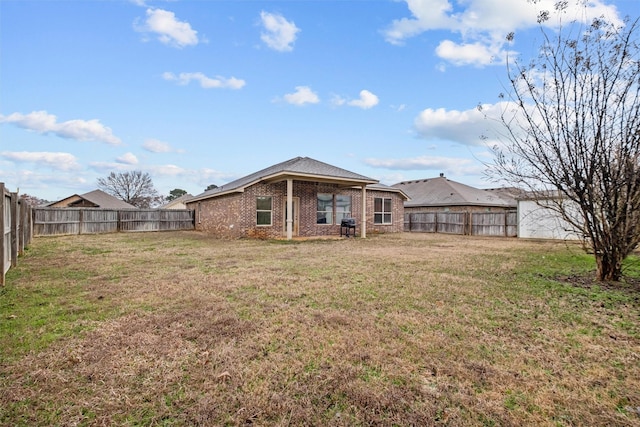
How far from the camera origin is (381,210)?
64.8 ft

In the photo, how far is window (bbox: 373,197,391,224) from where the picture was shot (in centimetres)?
1948

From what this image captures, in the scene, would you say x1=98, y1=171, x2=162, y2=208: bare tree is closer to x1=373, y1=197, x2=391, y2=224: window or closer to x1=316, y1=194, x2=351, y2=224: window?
x1=316, y1=194, x2=351, y2=224: window

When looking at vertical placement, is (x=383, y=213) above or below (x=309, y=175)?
below

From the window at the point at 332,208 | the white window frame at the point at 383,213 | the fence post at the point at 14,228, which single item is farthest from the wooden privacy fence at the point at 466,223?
the fence post at the point at 14,228

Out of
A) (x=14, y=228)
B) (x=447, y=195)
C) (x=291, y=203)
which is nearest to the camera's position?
(x=14, y=228)

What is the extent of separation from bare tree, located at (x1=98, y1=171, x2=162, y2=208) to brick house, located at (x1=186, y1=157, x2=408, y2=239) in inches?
1324

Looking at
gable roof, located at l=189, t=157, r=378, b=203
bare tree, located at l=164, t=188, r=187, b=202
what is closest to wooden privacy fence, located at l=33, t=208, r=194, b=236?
gable roof, located at l=189, t=157, r=378, b=203

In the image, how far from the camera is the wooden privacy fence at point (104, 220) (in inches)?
647

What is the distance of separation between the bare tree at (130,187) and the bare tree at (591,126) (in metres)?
49.6

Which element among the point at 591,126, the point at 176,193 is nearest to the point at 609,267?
the point at 591,126

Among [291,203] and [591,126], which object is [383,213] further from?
[591,126]

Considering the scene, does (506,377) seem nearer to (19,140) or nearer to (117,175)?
(19,140)

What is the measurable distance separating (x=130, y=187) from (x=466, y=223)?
44855 mm

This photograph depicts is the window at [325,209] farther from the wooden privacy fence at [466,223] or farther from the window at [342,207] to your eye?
the wooden privacy fence at [466,223]
